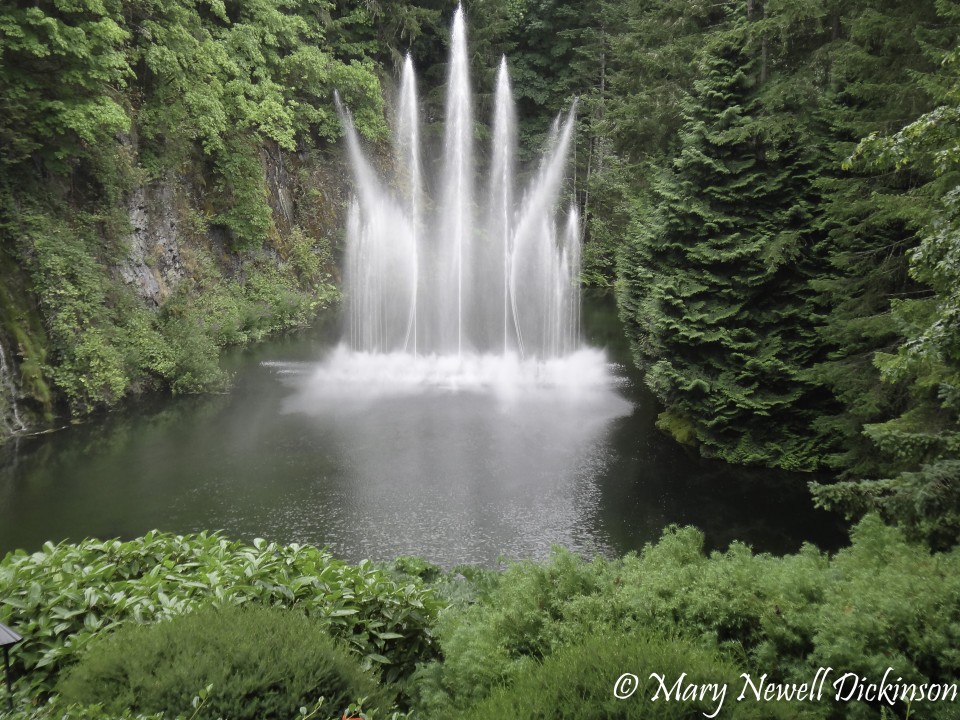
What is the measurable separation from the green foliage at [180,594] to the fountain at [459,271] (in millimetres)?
12054

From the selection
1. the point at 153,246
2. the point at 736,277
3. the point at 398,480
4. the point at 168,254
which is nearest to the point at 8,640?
the point at 398,480

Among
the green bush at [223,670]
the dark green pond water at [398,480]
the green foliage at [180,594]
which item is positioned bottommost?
the dark green pond water at [398,480]

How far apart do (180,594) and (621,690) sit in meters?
2.70

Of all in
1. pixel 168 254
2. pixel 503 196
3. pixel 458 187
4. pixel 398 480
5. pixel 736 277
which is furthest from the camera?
pixel 503 196

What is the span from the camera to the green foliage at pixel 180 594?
3627 millimetres

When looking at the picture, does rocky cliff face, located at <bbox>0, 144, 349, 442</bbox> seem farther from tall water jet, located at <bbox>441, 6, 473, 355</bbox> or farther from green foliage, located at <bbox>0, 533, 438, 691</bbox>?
green foliage, located at <bbox>0, 533, 438, 691</bbox>

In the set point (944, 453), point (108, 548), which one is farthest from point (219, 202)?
point (944, 453)

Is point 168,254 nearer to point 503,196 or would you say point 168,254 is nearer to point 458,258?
point 458,258

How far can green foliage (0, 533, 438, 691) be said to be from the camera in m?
3.63

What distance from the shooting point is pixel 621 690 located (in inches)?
104

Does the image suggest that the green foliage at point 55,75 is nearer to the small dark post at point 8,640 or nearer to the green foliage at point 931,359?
the small dark post at point 8,640

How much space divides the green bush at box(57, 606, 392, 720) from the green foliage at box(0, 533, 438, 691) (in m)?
0.46

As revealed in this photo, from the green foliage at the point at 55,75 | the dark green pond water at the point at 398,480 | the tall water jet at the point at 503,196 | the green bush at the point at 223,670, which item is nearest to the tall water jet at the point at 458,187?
Result: the tall water jet at the point at 503,196

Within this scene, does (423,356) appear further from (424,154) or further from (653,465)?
(424,154)
